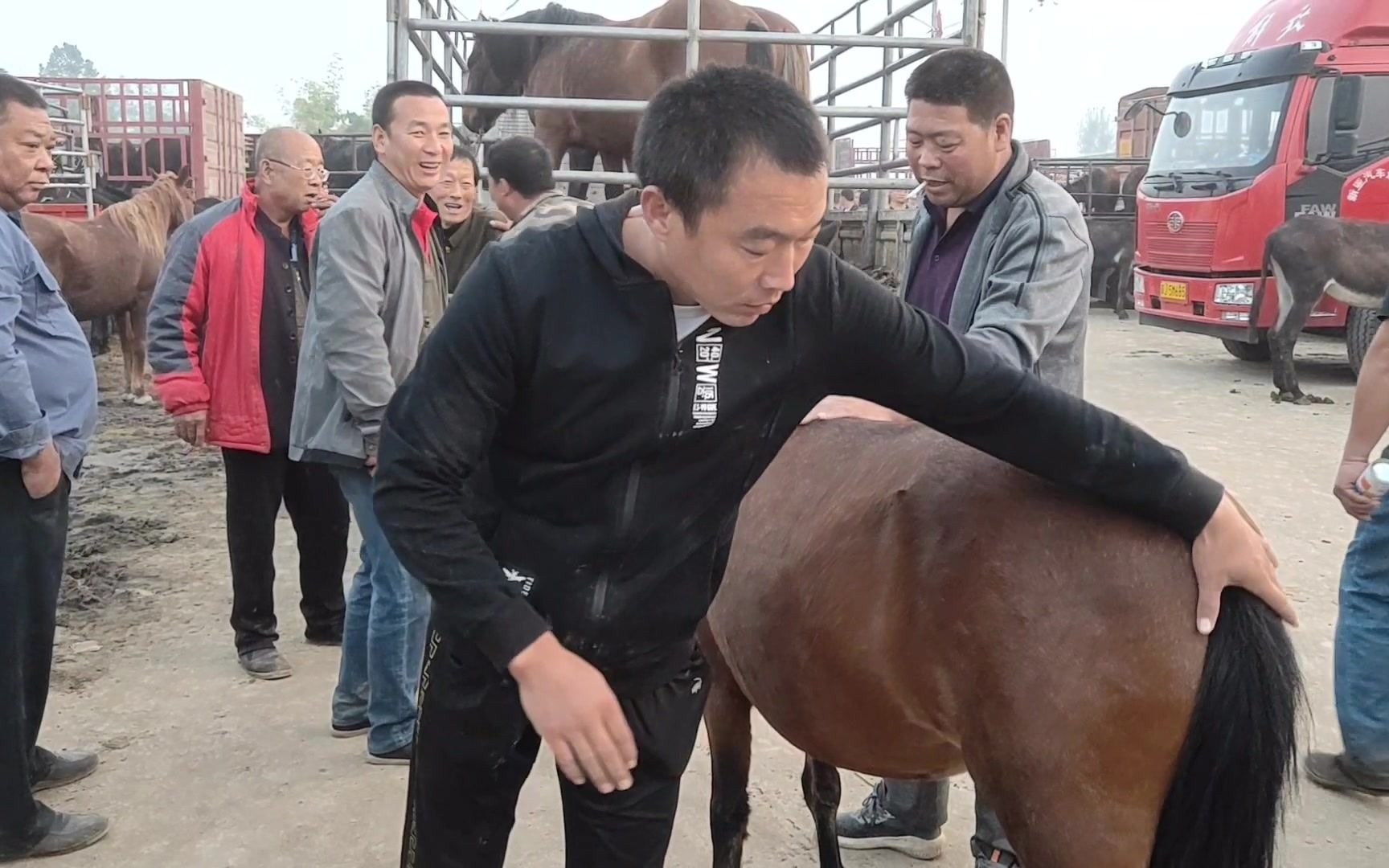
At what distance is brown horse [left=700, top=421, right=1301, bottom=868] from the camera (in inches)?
61.7

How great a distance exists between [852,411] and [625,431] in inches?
30.7

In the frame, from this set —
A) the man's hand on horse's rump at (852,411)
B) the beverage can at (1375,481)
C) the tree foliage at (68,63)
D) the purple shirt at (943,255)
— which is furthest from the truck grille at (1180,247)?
the tree foliage at (68,63)

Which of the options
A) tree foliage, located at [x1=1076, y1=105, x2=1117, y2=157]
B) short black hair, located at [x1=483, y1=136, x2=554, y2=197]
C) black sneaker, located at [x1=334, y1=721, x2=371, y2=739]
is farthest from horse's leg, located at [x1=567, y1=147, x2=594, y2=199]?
tree foliage, located at [x1=1076, y1=105, x2=1117, y2=157]

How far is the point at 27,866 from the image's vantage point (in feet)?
9.32

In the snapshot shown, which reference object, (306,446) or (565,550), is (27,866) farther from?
(565,550)

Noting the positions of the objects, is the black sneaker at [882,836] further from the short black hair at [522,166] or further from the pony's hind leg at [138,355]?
the pony's hind leg at [138,355]

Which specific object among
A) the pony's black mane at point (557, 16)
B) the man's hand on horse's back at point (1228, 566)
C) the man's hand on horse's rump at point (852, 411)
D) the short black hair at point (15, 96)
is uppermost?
the pony's black mane at point (557, 16)

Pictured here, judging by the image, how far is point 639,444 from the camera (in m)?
1.51

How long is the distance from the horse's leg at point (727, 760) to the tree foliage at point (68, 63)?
105 metres

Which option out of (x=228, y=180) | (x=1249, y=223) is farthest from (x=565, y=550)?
(x=228, y=180)

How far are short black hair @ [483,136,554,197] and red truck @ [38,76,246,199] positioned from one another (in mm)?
12309

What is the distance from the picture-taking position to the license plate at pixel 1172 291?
11.2 meters

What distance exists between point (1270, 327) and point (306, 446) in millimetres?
9510

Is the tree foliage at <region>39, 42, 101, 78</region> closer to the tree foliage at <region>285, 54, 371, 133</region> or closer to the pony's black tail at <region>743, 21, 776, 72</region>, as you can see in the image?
the tree foliage at <region>285, 54, 371, 133</region>
